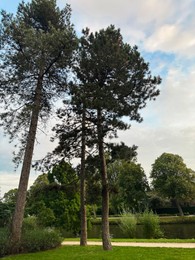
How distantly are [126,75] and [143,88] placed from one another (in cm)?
105

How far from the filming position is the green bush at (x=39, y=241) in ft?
37.4

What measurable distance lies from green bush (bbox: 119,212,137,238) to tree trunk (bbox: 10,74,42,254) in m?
8.30

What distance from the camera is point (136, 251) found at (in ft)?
35.2

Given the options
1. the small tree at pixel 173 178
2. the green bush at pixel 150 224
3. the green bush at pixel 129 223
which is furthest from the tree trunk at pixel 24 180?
the small tree at pixel 173 178

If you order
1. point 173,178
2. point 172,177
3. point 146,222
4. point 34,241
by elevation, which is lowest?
point 34,241

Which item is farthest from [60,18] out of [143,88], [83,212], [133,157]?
[83,212]

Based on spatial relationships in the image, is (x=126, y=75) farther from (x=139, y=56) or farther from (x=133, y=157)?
(x=133, y=157)

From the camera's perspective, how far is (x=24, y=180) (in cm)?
1228

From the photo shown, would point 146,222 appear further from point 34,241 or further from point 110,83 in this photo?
point 110,83

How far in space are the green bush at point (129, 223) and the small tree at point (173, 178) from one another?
23.3 m

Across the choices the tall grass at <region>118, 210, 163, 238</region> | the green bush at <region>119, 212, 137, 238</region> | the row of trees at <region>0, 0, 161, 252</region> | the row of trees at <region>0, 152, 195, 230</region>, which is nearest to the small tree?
the row of trees at <region>0, 152, 195, 230</region>

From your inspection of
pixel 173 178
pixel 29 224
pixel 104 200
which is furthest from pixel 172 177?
pixel 104 200

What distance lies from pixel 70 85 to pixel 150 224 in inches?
412

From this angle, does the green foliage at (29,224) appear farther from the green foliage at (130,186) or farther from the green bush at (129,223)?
the green foliage at (130,186)
